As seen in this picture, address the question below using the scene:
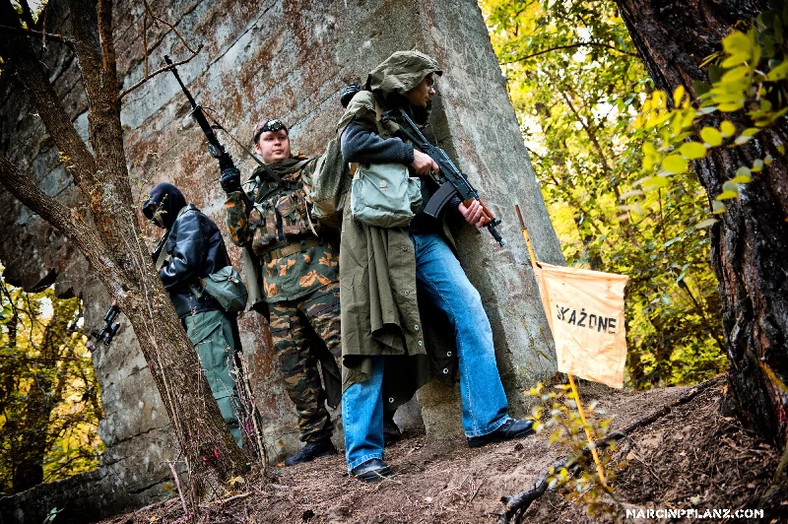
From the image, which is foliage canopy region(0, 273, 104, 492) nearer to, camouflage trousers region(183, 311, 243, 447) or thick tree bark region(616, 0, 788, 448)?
camouflage trousers region(183, 311, 243, 447)

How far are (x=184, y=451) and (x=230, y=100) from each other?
290 cm

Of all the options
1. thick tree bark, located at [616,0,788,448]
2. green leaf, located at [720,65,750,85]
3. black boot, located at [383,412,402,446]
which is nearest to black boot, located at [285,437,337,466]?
black boot, located at [383,412,402,446]

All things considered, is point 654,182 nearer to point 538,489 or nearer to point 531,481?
point 538,489

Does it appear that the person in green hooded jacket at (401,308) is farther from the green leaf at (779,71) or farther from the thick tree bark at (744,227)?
the green leaf at (779,71)

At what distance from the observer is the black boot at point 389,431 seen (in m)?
3.63

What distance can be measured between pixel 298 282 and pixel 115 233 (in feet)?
3.48

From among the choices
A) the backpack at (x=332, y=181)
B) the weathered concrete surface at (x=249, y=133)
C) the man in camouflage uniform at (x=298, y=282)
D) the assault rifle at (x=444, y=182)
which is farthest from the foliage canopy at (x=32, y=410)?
the assault rifle at (x=444, y=182)

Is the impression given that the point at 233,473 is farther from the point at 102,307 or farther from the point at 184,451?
the point at 102,307

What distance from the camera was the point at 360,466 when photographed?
2.90 m

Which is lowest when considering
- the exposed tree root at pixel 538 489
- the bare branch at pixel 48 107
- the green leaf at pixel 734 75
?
the exposed tree root at pixel 538 489

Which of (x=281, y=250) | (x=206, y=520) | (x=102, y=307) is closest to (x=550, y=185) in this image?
(x=281, y=250)

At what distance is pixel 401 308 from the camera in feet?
9.54

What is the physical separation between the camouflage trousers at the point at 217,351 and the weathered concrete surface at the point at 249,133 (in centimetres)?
43

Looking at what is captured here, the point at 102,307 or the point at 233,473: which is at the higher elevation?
the point at 102,307
